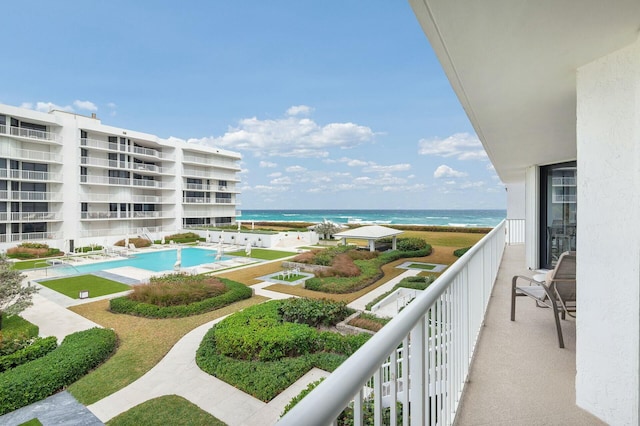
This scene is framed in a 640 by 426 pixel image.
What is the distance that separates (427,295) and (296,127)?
8914 centimetres

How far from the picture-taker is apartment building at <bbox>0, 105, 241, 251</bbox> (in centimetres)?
2105

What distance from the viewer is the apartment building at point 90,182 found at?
21.0 m

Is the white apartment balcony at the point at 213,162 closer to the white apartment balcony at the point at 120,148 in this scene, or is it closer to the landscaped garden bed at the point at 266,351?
the white apartment balcony at the point at 120,148

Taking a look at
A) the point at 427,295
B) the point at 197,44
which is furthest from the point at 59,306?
the point at 197,44

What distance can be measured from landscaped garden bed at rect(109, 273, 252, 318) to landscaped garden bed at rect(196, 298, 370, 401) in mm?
2390

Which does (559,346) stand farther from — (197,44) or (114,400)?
(197,44)

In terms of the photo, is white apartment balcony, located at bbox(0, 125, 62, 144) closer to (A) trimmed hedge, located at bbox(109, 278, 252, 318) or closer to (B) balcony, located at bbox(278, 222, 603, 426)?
(A) trimmed hedge, located at bbox(109, 278, 252, 318)

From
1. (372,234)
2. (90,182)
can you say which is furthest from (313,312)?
(90,182)

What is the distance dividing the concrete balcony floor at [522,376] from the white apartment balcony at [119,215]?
91.4ft

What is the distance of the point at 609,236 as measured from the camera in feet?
7.00

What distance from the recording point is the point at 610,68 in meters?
2.16

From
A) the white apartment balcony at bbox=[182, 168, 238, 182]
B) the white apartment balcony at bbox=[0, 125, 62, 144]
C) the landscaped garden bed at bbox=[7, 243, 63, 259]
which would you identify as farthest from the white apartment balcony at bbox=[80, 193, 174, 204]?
the landscaped garden bed at bbox=[7, 243, 63, 259]

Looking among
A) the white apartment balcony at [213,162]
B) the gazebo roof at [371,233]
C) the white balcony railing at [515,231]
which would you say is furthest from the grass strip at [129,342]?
the white apartment balcony at [213,162]

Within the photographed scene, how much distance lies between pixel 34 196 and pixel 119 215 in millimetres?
5299
